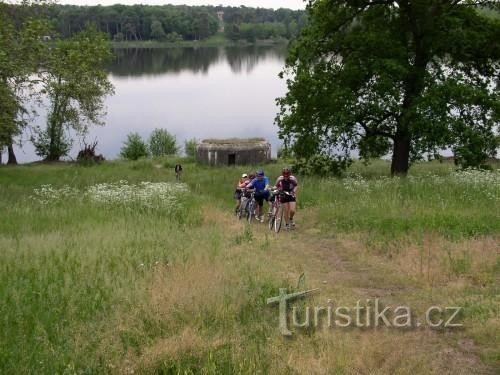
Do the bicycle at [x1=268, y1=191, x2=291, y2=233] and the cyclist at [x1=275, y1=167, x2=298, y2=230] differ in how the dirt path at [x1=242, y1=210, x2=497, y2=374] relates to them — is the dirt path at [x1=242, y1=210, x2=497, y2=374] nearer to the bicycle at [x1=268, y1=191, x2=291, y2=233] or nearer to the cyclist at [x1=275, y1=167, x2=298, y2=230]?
the bicycle at [x1=268, y1=191, x2=291, y2=233]

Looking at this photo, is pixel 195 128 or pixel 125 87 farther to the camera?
pixel 125 87

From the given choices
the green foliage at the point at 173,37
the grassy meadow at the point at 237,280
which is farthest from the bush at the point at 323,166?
the green foliage at the point at 173,37

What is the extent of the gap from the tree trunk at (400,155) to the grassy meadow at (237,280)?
595 centimetres

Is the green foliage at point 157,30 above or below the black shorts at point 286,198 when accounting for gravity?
above

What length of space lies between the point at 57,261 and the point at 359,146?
1702cm

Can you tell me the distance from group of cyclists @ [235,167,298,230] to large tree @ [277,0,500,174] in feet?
20.3

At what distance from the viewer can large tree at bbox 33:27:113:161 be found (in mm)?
24641

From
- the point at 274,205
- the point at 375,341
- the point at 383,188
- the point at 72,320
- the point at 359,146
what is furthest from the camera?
the point at 359,146

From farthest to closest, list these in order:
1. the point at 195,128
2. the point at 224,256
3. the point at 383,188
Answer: the point at 195,128, the point at 383,188, the point at 224,256

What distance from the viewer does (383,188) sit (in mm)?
18719

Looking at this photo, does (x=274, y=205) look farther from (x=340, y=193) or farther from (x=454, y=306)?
(x=454, y=306)

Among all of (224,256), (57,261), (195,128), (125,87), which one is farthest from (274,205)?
(125,87)

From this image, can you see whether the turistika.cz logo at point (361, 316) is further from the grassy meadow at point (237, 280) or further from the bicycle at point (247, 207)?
the bicycle at point (247, 207)

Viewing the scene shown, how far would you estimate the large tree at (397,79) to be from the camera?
869 inches
